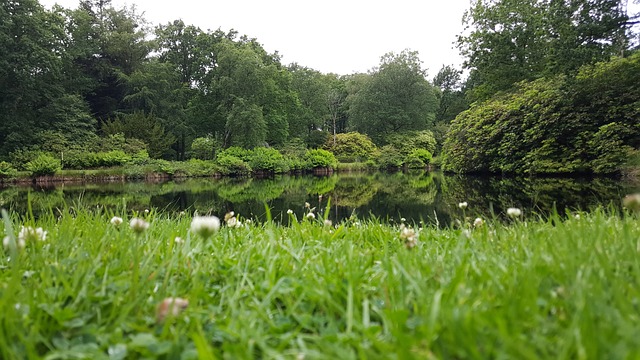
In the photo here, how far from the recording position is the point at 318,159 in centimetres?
2798

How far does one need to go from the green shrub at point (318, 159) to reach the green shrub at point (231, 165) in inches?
246

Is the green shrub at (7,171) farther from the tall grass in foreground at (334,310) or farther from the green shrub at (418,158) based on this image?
the green shrub at (418,158)

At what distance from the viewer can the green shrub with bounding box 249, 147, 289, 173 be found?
23.9 meters

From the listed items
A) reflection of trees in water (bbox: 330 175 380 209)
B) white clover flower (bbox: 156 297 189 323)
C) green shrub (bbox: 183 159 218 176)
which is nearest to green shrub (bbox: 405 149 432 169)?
green shrub (bbox: 183 159 218 176)

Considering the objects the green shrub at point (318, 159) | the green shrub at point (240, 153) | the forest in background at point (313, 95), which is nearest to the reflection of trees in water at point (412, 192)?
the forest in background at point (313, 95)

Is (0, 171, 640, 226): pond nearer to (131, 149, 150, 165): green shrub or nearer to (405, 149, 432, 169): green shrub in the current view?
(131, 149, 150, 165): green shrub

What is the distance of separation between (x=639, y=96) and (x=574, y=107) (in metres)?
1.73

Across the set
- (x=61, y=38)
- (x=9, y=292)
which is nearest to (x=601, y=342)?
(x=9, y=292)

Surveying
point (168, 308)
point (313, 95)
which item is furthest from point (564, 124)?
point (313, 95)

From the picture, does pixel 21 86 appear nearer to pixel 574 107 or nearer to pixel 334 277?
pixel 334 277

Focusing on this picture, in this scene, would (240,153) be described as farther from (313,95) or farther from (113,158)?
(313,95)

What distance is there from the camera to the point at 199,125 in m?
28.5

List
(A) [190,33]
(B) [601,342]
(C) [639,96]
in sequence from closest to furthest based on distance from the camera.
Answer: (B) [601,342]
(C) [639,96]
(A) [190,33]

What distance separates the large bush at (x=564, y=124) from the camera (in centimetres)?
1026
